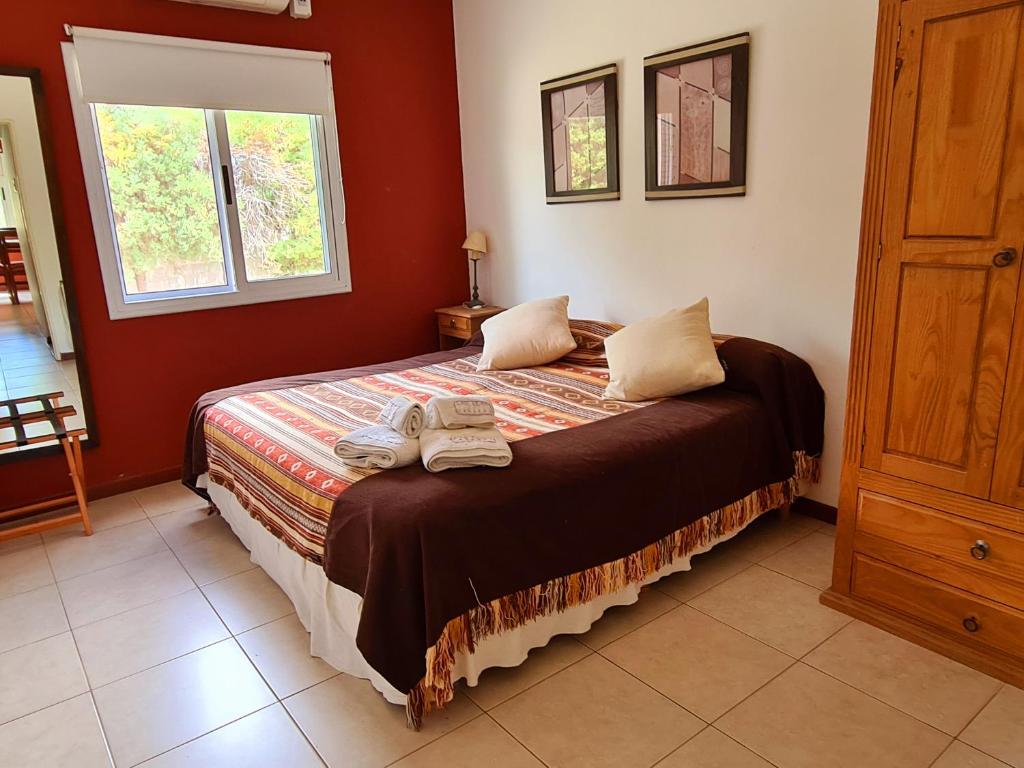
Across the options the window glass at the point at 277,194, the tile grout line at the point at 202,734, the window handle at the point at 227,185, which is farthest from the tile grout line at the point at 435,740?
the window handle at the point at 227,185

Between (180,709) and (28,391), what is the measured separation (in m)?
2.02

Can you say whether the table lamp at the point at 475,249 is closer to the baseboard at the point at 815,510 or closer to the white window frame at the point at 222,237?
the white window frame at the point at 222,237

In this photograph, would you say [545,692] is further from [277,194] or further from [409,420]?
[277,194]

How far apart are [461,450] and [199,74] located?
2690 millimetres

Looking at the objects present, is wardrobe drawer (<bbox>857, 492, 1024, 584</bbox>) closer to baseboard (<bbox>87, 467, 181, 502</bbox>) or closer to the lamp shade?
the lamp shade

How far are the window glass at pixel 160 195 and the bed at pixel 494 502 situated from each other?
90cm

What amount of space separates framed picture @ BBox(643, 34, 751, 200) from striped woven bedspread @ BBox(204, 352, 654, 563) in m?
0.93

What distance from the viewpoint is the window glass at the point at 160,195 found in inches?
134

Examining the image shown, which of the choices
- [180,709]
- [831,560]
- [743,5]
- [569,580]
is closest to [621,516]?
[569,580]

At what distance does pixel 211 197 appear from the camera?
367 centimetres

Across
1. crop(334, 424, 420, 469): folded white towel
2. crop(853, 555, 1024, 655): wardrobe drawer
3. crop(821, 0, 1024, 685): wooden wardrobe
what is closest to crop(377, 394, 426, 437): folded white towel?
crop(334, 424, 420, 469): folded white towel

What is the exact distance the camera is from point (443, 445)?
203 cm

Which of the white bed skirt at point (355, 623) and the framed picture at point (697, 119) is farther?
the framed picture at point (697, 119)

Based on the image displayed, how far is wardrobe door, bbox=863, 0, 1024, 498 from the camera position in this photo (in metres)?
1.77
